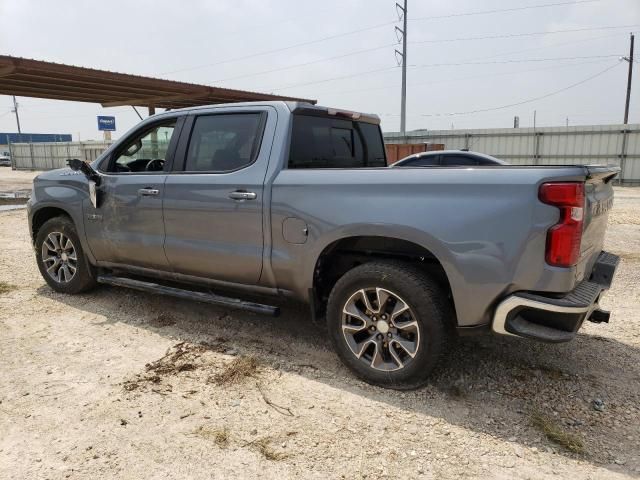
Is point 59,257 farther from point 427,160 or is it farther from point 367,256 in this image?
point 427,160

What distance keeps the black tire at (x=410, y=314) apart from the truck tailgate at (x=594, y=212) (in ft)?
2.74

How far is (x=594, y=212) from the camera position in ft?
9.82

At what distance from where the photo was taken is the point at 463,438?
2.72 metres

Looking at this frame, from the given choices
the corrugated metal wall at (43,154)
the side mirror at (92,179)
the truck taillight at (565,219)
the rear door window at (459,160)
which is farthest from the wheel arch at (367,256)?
the corrugated metal wall at (43,154)

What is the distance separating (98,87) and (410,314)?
15.9 meters

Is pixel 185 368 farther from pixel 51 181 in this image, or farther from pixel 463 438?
pixel 51 181

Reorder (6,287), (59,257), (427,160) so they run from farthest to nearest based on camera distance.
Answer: (427,160) < (6,287) < (59,257)

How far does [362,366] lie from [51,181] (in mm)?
3829

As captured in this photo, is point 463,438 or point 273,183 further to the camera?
point 273,183

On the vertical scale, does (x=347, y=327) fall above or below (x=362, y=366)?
above

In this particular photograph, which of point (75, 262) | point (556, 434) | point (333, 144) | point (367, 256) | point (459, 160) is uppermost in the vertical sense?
point (333, 144)

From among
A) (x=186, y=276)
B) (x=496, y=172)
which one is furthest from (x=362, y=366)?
(x=186, y=276)

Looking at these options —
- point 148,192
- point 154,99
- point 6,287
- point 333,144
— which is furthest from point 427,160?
point 154,99

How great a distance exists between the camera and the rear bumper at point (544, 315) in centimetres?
265
